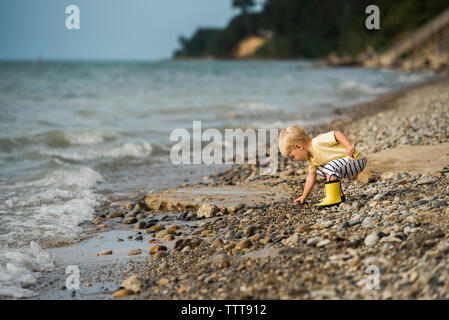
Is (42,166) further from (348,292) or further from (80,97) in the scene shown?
(80,97)

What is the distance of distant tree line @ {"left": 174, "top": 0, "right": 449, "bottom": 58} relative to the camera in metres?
64.2

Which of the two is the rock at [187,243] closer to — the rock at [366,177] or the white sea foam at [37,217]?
the white sea foam at [37,217]

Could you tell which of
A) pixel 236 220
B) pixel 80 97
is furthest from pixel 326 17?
pixel 236 220

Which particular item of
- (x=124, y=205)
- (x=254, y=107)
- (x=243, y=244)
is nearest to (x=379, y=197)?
(x=243, y=244)

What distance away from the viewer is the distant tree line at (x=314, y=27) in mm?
64188

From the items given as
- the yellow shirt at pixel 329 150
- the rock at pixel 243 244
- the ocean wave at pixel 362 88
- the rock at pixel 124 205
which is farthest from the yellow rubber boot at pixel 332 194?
the ocean wave at pixel 362 88

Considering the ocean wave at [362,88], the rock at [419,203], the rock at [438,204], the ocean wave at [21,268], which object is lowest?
the ocean wave at [21,268]

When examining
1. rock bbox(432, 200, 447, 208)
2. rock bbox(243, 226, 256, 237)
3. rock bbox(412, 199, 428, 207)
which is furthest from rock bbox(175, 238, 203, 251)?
rock bbox(432, 200, 447, 208)

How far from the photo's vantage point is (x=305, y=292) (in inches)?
133

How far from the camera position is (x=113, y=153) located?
10797mm

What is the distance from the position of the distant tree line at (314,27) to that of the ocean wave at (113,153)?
192 ft

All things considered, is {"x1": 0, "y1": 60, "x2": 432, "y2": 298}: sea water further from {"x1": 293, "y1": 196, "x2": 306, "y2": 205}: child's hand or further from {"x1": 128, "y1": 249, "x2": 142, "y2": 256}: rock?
{"x1": 293, "y1": 196, "x2": 306, "y2": 205}: child's hand

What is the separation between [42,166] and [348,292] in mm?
7600

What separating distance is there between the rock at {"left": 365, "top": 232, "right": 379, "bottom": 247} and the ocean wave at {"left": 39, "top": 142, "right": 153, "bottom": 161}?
24.0 feet
